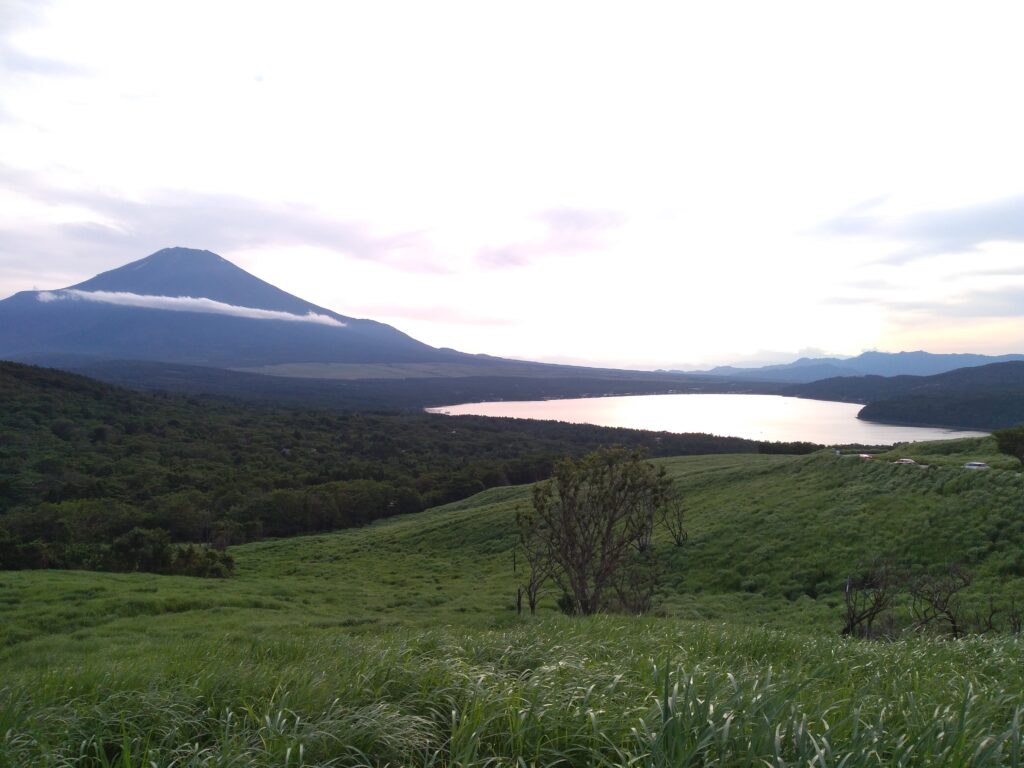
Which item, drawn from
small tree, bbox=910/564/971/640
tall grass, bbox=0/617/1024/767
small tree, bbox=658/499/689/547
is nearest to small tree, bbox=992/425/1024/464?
small tree, bbox=910/564/971/640

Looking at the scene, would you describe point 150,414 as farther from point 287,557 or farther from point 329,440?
point 287,557

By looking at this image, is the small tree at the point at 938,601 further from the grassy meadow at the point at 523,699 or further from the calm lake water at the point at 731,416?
the calm lake water at the point at 731,416

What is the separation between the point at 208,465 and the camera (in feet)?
188

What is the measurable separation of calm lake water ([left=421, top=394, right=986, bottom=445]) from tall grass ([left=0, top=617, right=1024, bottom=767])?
250 ft

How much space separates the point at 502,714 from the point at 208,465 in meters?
62.6

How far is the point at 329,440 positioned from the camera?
79.2 meters

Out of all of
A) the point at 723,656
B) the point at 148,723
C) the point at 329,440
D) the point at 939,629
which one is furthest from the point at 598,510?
the point at 329,440

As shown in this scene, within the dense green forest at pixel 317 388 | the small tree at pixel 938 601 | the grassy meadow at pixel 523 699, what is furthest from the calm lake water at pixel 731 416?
the grassy meadow at pixel 523 699

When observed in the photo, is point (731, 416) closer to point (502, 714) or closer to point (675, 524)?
point (675, 524)

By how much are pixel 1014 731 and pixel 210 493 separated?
52.8 m

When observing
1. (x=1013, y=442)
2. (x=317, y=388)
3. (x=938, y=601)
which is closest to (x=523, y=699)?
(x=938, y=601)

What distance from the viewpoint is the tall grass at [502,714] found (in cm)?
236

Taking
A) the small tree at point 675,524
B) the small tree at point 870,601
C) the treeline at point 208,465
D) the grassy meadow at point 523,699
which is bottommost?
the treeline at point 208,465

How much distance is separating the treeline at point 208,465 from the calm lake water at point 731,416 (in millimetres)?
15433
